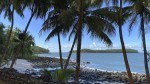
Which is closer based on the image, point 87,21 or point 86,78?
point 87,21

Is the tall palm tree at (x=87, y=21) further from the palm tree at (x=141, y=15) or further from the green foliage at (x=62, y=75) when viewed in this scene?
the green foliage at (x=62, y=75)

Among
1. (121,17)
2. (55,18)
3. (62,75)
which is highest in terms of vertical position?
(55,18)

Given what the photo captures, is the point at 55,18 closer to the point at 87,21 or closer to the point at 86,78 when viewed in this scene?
the point at 87,21

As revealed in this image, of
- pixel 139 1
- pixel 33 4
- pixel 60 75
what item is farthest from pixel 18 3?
pixel 60 75

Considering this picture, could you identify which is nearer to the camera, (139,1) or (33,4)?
(139,1)

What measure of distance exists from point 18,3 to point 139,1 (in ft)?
27.2

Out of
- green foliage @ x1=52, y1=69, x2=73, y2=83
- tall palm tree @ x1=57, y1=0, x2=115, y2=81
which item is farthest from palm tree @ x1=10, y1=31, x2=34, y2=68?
green foliage @ x1=52, y1=69, x2=73, y2=83

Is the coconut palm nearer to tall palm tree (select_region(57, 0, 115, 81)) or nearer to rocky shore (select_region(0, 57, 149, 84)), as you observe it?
tall palm tree (select_region(57, 0, 115, 81))

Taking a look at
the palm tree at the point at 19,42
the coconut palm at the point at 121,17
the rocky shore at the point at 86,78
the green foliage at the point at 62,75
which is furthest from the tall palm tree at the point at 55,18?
the green foliage at the point at 62,75

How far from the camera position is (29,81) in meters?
11.7

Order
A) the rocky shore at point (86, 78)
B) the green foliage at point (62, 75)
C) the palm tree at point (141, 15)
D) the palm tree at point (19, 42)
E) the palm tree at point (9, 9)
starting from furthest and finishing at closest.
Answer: the palm tree at point (19, 42), the palm tree at point (9, 9), the palm tree at point (141, 15), the green foliage at point (62, 75), the rocky shore at point (86, 78)

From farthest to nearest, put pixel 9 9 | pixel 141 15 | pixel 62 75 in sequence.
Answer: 1. pixel 9 9
2. pixel 141 15
3. pixel 62 75

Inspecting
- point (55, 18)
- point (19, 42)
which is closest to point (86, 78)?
point (19, 42)

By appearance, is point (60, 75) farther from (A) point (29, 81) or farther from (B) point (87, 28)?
(B) point (87, 28)
